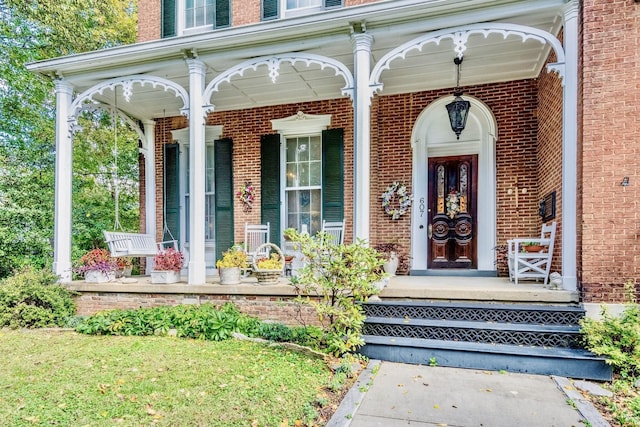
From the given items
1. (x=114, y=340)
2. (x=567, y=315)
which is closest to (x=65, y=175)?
(x=114, y=340)

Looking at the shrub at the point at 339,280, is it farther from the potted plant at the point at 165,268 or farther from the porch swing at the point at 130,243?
the porch swing at the point at 130,243

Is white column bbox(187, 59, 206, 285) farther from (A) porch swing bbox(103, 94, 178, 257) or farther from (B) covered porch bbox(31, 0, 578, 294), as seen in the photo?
(A) porch swing bbox(103, 94, 178, 257)

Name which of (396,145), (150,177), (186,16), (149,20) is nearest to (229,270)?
(396,145)

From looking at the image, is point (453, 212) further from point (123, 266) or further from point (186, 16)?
point (186, 16)

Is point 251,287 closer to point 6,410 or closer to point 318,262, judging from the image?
point 318,262

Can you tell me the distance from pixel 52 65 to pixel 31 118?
5.63 m

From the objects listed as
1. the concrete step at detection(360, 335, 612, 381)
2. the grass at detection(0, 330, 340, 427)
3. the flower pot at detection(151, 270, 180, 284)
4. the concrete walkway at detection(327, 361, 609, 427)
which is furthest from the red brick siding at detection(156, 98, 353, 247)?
the concrete walkway at detection(327, 361, 609, 427)

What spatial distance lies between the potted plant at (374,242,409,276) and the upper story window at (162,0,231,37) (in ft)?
16.8

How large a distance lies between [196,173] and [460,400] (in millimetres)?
4280

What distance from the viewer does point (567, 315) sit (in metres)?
3.97

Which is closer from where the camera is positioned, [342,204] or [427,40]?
[427,40]

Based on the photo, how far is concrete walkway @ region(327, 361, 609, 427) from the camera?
2721 millimetres

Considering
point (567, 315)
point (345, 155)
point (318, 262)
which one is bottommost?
point (567, 315)

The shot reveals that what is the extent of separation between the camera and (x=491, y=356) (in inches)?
147
